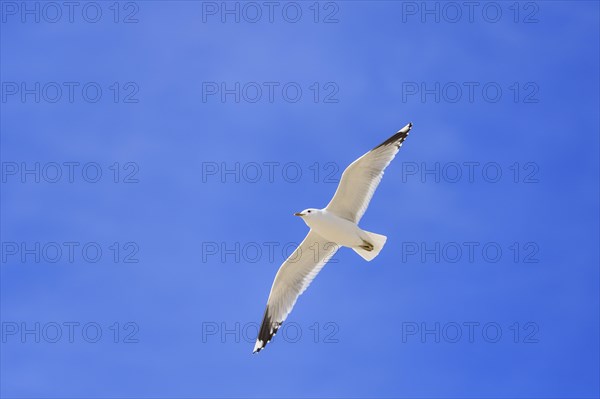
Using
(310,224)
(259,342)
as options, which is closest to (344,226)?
(310,224)

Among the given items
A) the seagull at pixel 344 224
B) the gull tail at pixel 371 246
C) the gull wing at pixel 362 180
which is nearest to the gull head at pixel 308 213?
the seagull at pixel 344 224

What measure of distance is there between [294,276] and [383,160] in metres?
1.70

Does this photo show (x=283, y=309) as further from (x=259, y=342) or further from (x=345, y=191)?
(x=345, y=191)

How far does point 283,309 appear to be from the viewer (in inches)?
405

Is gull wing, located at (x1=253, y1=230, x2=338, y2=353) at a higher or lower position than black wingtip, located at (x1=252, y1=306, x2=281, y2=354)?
higher

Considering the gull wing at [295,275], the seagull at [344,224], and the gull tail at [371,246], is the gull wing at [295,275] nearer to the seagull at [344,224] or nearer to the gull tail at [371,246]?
the seagull at [344,224]

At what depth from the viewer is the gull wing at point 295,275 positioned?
32.8 feet

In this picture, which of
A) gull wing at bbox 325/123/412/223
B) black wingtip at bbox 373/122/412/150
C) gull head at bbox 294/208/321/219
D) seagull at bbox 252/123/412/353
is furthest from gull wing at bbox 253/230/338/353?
→ black wingtip at bbox 373/122/412/150

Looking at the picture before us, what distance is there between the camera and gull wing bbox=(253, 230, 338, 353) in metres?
10.0

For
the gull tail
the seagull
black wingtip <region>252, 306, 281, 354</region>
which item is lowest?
black wingtip <region>252, 306, 281, 354</region>

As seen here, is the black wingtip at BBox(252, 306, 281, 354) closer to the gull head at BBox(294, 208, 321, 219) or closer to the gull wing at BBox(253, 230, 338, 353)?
the gull wing at BBox(253, 230, 338, 353)

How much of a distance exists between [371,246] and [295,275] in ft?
3.43

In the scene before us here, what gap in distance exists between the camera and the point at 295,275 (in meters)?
10.1

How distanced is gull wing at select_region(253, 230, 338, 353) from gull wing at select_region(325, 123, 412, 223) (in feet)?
1.50
